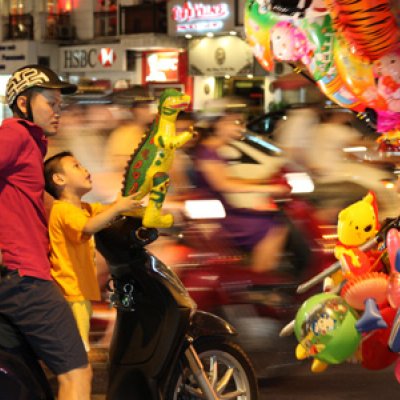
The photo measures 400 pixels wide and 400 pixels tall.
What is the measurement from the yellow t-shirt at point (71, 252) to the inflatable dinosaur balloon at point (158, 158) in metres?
0.28

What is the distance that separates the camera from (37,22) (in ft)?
108

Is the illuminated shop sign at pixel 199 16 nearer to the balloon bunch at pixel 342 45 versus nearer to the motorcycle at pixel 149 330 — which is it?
the balloon bunch at pixel 342 45

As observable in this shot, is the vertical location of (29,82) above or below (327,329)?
above

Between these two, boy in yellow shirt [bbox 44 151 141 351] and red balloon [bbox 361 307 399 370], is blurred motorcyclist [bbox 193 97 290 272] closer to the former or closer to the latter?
red balloon [bbox 361 307 399 370]

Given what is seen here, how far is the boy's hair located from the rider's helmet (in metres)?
0.25

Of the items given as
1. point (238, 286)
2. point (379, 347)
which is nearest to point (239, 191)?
point (238, 286)

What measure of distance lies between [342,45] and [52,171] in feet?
14.2

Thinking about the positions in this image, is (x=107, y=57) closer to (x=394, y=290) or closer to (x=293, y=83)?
(x=293, y=83)

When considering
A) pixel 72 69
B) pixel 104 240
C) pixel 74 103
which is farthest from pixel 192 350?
pixel 72 69

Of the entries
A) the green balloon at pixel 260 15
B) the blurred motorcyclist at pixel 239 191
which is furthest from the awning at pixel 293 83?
the blurred motorcyclist at pixel 239 191

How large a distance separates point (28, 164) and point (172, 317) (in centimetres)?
108

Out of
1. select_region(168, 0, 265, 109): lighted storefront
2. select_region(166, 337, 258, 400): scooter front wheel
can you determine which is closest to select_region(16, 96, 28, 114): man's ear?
select_region(166, 337, 258, 400): scooter front wheel

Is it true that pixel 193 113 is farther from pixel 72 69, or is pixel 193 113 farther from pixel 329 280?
pixel 72 69

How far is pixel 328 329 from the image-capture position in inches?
207
